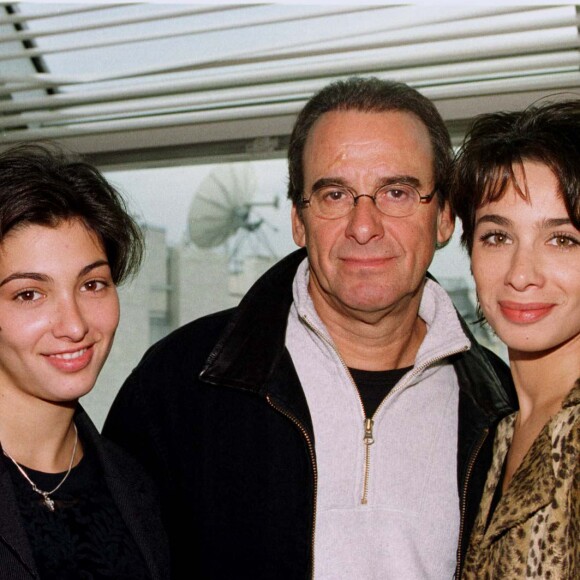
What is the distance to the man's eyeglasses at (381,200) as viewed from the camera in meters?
2.46

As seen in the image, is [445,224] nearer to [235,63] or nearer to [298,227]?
[298,227]

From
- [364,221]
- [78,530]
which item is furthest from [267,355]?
[78,530]

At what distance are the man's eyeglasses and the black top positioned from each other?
926 mm

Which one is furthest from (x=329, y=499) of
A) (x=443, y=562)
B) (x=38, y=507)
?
(x=38, y=507)

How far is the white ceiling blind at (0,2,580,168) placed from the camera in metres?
3.18

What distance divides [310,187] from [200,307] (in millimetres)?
1676

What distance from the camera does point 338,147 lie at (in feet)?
8.23

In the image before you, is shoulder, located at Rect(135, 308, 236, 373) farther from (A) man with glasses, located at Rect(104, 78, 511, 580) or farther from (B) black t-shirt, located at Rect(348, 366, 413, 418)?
(B) black t-shirt, located at Rect(348, 366, 413, 418)

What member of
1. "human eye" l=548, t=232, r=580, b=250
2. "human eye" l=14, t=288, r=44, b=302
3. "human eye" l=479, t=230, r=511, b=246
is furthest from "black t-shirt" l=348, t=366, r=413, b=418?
"human eye" l=14, t=288, r=44, b=302

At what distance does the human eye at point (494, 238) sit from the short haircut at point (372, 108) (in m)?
0.43

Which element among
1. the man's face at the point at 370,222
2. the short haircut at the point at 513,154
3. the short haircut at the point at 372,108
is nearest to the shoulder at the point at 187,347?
the man's face at the point at 370,222

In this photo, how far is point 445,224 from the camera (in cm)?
260

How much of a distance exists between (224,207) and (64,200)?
6.13 feet

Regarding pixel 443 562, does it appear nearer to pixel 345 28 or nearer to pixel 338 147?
pixel 338 147
